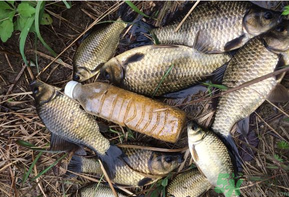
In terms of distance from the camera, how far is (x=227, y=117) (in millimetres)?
2326

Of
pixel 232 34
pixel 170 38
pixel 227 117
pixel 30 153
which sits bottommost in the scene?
pixel 30 153

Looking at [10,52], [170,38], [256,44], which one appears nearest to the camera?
[256,44]

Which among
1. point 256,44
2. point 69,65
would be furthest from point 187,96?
point 69,65

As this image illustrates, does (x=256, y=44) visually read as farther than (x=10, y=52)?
No

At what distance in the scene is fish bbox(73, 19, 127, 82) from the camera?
2473mm

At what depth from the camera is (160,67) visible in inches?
91.0

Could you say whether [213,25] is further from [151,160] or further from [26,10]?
[26,10]

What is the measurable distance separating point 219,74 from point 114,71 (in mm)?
896

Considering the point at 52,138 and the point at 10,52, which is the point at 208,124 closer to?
the point at 52,138

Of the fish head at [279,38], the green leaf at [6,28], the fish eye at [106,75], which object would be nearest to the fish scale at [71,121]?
the fish eye at [106,75]

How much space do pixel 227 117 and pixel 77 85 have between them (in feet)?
4.22

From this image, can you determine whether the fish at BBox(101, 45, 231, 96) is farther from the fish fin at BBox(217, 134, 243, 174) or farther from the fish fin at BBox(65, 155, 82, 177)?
the fish fin at BBox(65, 155, 82, 177)

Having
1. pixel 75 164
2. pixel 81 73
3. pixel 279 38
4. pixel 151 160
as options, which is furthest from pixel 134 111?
pixel 279 38

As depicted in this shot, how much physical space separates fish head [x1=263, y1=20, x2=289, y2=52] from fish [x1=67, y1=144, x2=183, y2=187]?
1197 millimetres
